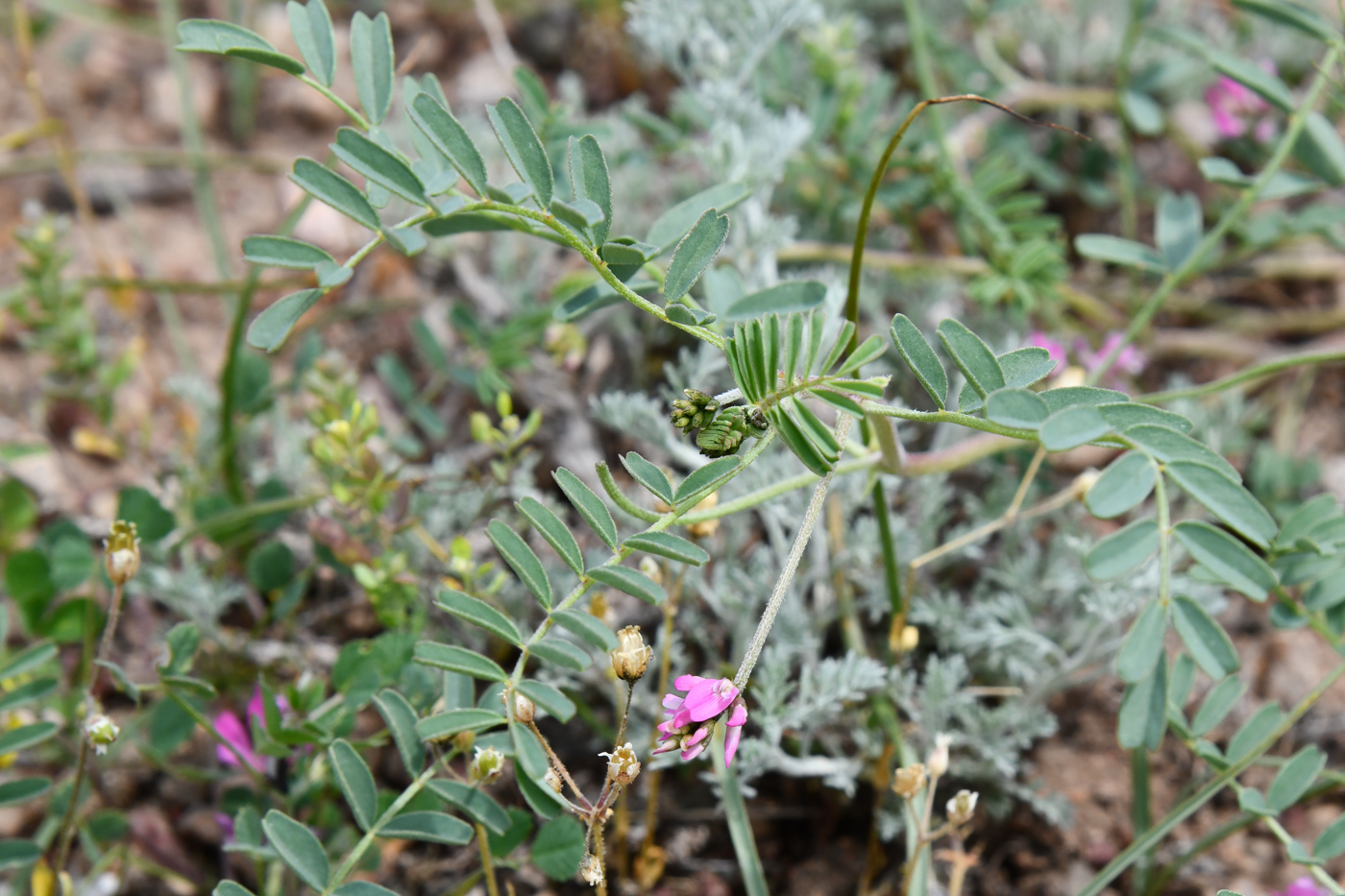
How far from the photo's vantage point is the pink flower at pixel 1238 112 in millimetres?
2408

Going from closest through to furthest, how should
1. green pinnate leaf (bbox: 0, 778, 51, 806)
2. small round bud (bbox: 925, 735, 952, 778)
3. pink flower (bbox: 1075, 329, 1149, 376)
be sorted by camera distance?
small round bud (bbox: 925, 735, 952, 778), green pinnate leaf (bbox: 0, 778, 51, 806), pink flower (bbox: 1075, 329, 1149, 376)

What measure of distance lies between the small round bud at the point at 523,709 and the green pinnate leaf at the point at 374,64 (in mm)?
795

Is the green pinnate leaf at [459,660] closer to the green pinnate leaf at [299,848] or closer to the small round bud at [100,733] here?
the green pinnate leaf at [299,848]

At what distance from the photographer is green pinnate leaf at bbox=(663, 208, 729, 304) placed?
1223 millimetres

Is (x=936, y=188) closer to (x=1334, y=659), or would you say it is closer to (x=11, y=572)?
(x=1334, y=659)

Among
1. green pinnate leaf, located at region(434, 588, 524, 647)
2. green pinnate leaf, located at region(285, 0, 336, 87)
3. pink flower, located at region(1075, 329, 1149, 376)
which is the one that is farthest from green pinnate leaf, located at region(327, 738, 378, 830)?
pink flower, located at region(1075, 329, 1149, 376)

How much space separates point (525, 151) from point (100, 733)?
93cm

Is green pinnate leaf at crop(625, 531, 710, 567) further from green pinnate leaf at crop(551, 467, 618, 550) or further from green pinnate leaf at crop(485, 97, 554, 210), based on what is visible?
green pinnate leaf at crop(485, 97, 554, 210)

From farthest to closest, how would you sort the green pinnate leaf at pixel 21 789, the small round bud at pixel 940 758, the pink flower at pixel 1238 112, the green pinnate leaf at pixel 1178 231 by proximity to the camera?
the pink flower at pixel 1238 112 → the green pinnate leaf at pixel 1178 231 → the green pinnate leaf at pixel 21 789 → the small round bud at pixel 940 758

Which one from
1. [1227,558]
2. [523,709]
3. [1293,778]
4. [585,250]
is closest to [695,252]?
[585,250]

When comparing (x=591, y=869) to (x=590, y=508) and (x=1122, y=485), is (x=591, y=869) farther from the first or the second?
(x=1122, y=485)

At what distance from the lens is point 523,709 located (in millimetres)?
1181

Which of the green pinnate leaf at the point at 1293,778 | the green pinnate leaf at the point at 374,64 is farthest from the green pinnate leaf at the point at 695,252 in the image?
the green pinnate leaf at the point at 1293,778

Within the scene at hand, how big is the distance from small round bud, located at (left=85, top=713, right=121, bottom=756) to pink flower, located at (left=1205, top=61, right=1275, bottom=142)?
8.42 feet
